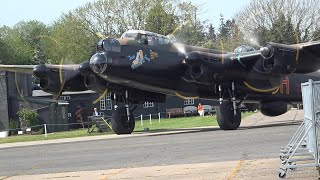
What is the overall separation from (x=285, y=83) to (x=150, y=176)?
20439 millimetres

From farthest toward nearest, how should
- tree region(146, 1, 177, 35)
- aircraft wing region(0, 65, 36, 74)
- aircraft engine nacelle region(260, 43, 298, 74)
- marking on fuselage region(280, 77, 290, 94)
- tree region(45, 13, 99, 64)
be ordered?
tree region(45, 13, 99, 64) → tree region(146, 1, 177, 35) → aircraft wing region(0, 65, 36, 74) → marking on fuselage region(280, 77, 290, 94) → aircraft engine nacelle region(260, 43, 298, 74)

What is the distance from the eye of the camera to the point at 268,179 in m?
9.81

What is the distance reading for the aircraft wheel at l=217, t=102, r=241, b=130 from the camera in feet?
86.3

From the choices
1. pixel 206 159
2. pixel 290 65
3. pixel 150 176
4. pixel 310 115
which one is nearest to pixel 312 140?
pixel 310 115

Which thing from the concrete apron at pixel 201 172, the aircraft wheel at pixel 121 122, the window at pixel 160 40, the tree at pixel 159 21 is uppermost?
the tree at pixel 159 21

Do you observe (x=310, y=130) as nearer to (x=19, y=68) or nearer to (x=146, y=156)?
(x=146, y=156)

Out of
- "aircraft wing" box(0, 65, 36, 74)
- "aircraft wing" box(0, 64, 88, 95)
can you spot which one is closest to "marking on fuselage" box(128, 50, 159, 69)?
"aircraft wing" box(0, 64, 88, 95)

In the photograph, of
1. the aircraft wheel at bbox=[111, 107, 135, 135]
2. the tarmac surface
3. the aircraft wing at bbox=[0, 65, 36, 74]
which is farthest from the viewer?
the aircraft wing at bbox=[0, 65, 36, 74]

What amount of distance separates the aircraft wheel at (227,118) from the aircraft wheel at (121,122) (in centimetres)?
550

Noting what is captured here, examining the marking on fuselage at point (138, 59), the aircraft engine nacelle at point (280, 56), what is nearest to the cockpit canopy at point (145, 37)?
the marking on fuselage at point (138, 59)

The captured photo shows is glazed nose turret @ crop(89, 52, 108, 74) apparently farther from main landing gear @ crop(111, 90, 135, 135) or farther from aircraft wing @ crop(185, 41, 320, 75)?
→ main landing gear @ crop(111, 90, 135, 135)

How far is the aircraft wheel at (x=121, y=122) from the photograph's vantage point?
29000mm

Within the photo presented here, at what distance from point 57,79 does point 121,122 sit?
446cm

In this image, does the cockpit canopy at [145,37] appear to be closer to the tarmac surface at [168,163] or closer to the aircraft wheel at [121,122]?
the aircraft wheel at [121,122]
